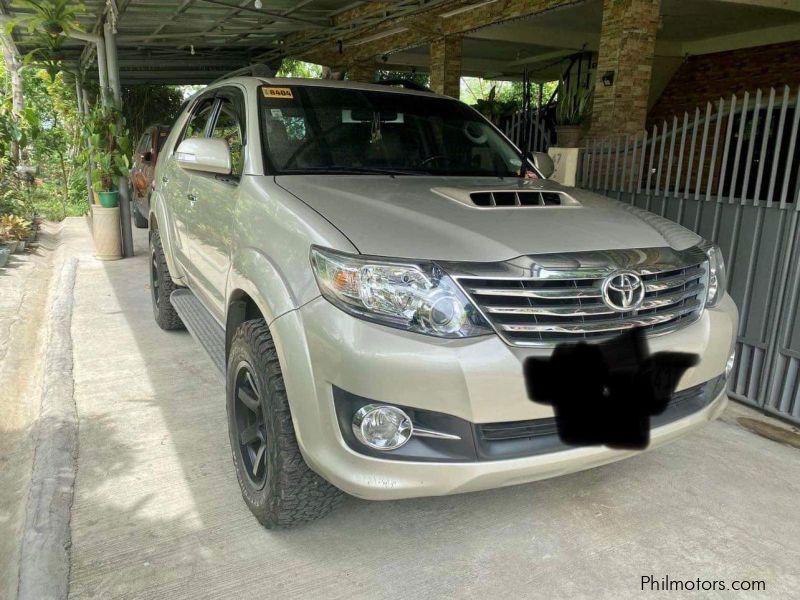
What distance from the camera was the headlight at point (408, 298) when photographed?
197 cm

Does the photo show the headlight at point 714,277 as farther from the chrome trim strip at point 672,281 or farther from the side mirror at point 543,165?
the side mirror at point 543,165

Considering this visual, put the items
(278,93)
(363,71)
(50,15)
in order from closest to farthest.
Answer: (278,93) → (50,15) → (363,71)

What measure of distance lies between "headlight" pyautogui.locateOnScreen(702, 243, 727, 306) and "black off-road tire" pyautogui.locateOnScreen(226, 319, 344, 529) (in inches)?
66.7

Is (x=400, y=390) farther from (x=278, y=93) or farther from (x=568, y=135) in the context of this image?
(x=568, y=135)

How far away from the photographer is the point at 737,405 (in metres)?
4.01

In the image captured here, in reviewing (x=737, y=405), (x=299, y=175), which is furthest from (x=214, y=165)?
(x=737, y=405)

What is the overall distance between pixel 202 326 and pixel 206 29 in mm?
7757

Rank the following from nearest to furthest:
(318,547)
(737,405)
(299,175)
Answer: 1. (318,547)
2. (299,175)
3. (737,405)

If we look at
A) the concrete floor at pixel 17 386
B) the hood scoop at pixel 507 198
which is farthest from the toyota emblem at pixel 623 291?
the concrete floor at pixel 17 386

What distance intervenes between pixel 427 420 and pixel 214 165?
1.67 m

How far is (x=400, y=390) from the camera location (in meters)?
1.92

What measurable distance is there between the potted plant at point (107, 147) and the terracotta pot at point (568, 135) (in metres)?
5.38

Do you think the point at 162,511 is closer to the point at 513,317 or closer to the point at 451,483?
the point at 451,483

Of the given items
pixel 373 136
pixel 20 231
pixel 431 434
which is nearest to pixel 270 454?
pixel 431 434
